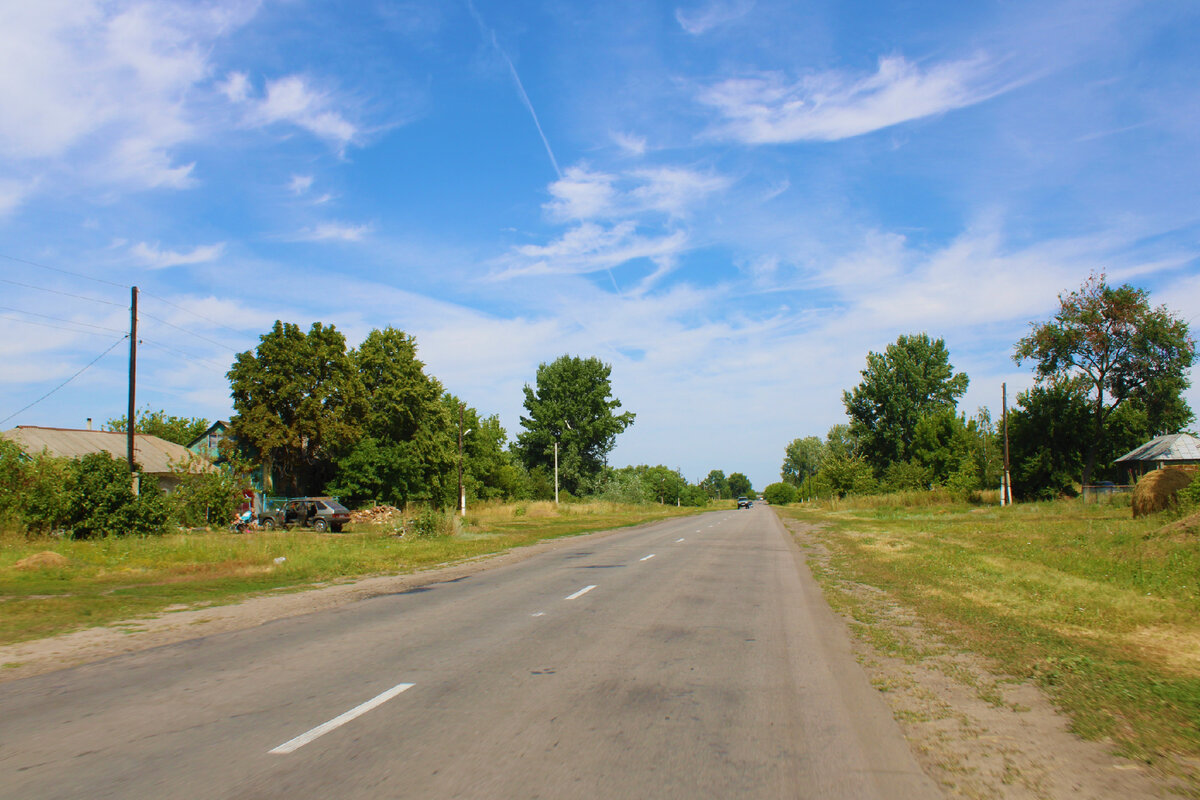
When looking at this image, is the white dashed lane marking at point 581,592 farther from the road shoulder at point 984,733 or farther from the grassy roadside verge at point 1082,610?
the road shoulder at point 984,733

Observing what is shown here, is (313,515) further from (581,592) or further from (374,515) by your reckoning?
(581,592)

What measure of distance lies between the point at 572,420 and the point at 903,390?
39733 mm

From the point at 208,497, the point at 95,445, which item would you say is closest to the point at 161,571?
the point at 208,497

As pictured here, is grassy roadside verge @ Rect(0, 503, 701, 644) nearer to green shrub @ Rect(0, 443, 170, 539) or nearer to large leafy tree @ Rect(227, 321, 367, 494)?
green shrub @ Rect(0, 443, 170, 539)

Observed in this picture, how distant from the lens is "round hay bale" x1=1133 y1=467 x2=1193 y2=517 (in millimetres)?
26266

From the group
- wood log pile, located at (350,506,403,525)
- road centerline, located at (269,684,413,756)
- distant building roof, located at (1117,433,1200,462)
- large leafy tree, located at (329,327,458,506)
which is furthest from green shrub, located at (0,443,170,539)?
distant building roof, located at (1117,433,1200,462)

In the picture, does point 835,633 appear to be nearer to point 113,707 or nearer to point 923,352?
point 113,707

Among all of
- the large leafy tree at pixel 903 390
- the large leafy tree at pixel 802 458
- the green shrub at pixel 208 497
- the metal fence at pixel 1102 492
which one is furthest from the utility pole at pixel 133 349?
the large leafy tree at pixel 802 458

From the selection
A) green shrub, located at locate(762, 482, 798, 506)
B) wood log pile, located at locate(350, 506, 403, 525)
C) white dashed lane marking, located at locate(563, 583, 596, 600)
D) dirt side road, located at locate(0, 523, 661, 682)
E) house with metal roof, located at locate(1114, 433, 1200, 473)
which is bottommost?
green shrub, located at locate(762, 482, 798, 506)

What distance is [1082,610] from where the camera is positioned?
11484 millimetres

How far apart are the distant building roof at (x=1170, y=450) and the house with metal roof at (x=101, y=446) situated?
58975 millimetres

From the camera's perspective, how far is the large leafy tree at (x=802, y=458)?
542 feet

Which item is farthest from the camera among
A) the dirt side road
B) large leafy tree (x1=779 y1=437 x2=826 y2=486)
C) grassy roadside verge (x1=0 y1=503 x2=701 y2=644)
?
large leafy tree (x1=779 y1=437 x2=826 y2=486)

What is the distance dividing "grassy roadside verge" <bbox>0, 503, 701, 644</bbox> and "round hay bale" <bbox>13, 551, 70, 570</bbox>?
203 millimetres
